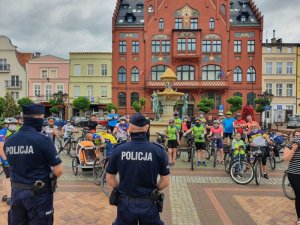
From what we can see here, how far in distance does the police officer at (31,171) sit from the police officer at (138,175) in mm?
906

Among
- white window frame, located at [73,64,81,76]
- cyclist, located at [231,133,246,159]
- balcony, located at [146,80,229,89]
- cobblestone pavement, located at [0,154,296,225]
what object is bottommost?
cobblestone pavement, located at [0,154,296,225]

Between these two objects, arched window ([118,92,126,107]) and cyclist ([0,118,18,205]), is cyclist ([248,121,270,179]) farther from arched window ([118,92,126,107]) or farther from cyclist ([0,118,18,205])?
arched window ([118,92,126,107])

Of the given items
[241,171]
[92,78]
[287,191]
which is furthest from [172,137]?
[92,78]

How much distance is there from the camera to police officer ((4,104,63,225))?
349cm

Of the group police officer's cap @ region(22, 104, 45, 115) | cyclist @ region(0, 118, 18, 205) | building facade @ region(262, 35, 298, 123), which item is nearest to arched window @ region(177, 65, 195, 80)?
building facade @ region(262, 35, 298, 123)

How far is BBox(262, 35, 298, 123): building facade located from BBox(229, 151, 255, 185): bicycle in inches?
1555

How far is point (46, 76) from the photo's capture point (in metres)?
46.1

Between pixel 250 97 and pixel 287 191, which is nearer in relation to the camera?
Answer: pixel 287 191

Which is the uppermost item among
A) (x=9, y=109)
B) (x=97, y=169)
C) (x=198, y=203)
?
(x=9, y=109)

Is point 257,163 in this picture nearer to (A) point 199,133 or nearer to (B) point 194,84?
(A) point 199,133

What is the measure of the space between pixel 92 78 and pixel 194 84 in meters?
15.7

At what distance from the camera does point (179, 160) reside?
1235cm

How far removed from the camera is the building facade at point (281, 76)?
4503 cm

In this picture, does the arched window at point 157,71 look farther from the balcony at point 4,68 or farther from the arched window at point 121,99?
the balcony at point 4,68
